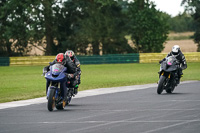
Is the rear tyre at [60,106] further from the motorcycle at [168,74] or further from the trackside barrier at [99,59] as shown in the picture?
the trackside barrier at [99,59]

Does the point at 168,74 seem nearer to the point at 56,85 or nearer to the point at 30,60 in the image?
the point at 56,85

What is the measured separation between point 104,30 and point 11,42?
11.9 m

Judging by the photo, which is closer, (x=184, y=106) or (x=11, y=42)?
(x=184, y=106)

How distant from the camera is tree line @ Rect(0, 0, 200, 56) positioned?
204 feet

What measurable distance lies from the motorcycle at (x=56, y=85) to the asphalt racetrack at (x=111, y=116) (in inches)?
10.2

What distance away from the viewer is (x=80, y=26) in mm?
65125

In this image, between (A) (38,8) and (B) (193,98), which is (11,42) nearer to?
(A) (38,8)

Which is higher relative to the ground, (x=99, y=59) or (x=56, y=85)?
(x=56, y=85)

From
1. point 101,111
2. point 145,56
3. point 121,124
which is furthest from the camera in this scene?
point 145,56

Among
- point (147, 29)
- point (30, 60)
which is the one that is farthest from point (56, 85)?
point (147, 29)

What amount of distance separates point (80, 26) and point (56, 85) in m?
51.7

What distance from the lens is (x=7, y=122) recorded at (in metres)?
11.6

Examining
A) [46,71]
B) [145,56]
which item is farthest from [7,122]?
[145,56]

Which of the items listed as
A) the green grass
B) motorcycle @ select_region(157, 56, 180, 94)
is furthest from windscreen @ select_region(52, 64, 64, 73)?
motorcycle @ select_region(157, 56, 180, 94)
